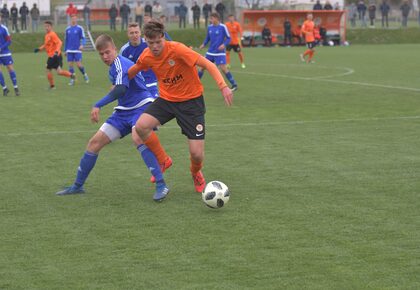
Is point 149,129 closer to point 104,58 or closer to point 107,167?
point 104,58

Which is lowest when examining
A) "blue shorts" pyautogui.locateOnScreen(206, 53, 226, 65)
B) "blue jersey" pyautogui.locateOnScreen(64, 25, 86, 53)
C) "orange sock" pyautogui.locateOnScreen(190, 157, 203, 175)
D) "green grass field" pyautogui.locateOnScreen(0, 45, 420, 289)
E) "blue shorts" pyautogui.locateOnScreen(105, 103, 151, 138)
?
"green grass field" pyautogui.locateOnScreen(0, 45, 420, 289)

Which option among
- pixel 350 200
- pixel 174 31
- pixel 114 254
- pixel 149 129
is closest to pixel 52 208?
pixel 149 129

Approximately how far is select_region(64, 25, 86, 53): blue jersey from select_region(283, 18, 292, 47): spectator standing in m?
25.5

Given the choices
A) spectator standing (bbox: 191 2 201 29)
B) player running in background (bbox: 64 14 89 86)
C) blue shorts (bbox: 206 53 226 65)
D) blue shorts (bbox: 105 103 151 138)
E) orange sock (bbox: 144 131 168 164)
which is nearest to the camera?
blue shorts (bbox: 105 103 151 138)

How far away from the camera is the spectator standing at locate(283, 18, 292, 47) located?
166 ft

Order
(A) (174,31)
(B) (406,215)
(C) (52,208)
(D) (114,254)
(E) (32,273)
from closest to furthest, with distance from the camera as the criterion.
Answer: (E) (32,273) → (D) (114,254) → (B) (406,215) → (C) (52,208) → (A) (174,31)

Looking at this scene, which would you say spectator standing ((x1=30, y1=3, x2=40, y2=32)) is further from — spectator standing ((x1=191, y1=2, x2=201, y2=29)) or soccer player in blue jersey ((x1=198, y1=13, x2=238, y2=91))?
soccer player in blue jersey ((x1=198, y1=13, x2=238, y2=91))

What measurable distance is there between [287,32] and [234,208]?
142 ft

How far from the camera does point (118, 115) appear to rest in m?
9.79

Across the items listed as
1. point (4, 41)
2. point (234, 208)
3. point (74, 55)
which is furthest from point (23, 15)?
point (234, 208)

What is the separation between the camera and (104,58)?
9.42 m

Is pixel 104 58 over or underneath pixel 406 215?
over

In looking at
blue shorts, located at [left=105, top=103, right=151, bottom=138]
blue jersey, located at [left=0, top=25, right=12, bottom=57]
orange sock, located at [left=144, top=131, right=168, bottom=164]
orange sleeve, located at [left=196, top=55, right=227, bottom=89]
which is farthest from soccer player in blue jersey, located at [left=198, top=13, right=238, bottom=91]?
orange sleeve, located at [left=196, top=55, right=227, bottom=89]

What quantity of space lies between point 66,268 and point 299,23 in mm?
46981
